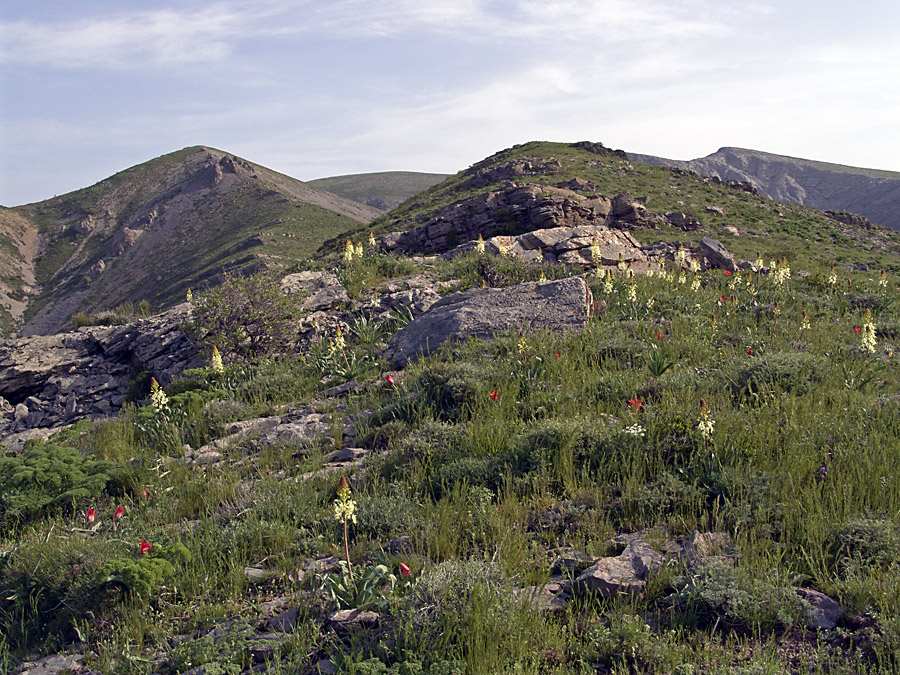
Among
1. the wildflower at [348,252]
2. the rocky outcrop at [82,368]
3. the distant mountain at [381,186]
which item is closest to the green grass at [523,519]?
the rocky outcrop at [82,368]

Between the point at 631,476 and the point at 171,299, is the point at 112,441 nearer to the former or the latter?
the point at 631,476

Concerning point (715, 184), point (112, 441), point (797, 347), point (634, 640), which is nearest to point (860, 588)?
point (634, 640)

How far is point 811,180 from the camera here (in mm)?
104812

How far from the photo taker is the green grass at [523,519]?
2467mm

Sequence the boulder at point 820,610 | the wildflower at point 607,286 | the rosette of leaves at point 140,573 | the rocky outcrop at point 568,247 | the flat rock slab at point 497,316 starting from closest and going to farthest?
the boulder at point 820,610 → the rosette of leaves at point 140,573 → the flat rock slab at point 497,316 → the wildflower at point 607,286 → the rocky outcrop at point 568,247

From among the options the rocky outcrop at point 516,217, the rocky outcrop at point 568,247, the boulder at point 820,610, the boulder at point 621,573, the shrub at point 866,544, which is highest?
the rocky outcrop at point 516,217

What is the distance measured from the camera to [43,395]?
11.8 m

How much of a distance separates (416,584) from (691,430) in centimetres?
236

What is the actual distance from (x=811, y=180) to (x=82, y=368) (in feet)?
410

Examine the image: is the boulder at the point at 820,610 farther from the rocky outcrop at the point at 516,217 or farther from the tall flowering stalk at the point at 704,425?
the rocky outcrop at the point at 516,217

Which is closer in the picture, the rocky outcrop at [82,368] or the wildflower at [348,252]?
the rocky outcrop at [82,368]

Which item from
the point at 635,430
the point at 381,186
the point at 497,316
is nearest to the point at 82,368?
the point at 497,316

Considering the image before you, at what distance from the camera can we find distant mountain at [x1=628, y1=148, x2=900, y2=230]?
83.7 metres

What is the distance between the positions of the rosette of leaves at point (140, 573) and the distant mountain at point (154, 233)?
42.6m
